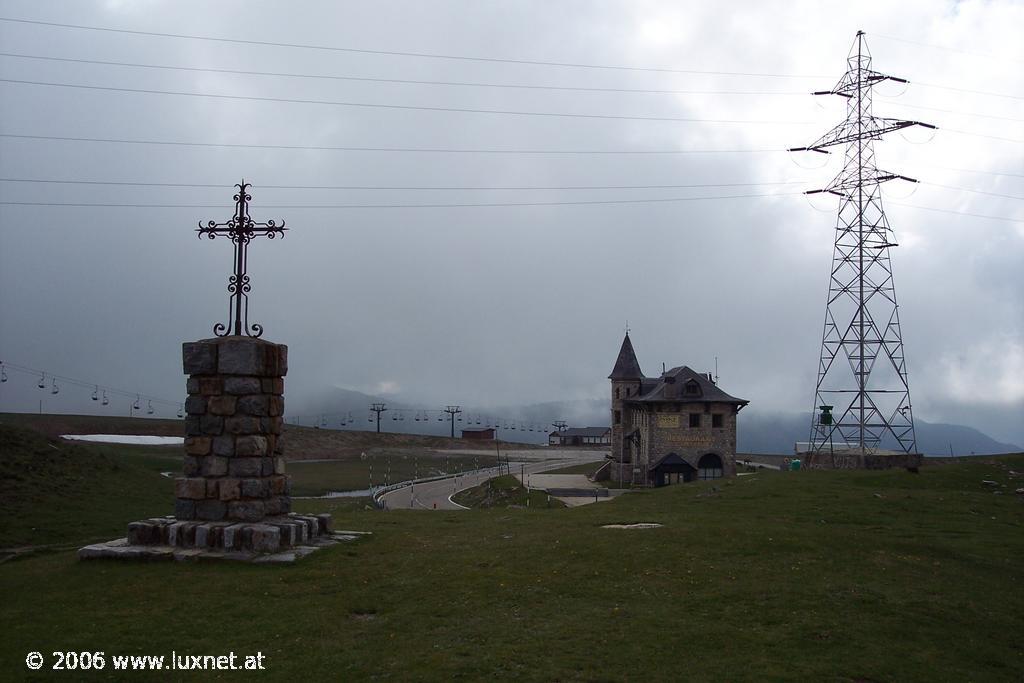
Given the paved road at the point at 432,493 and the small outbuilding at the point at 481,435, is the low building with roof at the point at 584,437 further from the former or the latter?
the paved road at the point at 432,493

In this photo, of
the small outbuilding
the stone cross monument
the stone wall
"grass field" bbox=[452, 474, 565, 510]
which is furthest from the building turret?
the small outbuilding

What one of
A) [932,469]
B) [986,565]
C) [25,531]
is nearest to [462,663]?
[986,565]

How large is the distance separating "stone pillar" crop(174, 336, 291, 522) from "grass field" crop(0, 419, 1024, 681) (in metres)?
2.04

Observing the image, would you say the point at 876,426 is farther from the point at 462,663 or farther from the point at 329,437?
the point at 329,437

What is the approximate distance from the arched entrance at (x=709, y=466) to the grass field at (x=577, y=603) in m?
34.3

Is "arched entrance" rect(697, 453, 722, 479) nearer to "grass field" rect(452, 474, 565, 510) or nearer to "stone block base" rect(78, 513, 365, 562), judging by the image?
"grass field" rect(452, 474, 565, 510)

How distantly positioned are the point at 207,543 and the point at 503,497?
28.2 meters

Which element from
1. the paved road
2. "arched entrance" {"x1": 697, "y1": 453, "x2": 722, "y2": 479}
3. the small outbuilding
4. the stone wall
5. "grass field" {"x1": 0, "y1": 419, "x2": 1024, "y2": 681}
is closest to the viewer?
"grass field" {"x1": 0, "y1": 419, "x2": 1024, "y2": 681}

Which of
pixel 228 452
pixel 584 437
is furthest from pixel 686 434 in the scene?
pixel 584 437

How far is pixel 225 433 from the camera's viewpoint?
1705cm

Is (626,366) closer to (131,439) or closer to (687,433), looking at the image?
(687,433)

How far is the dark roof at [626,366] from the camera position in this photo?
67.1m

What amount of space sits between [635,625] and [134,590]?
924 centimetres

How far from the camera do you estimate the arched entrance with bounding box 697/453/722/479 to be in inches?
2210
